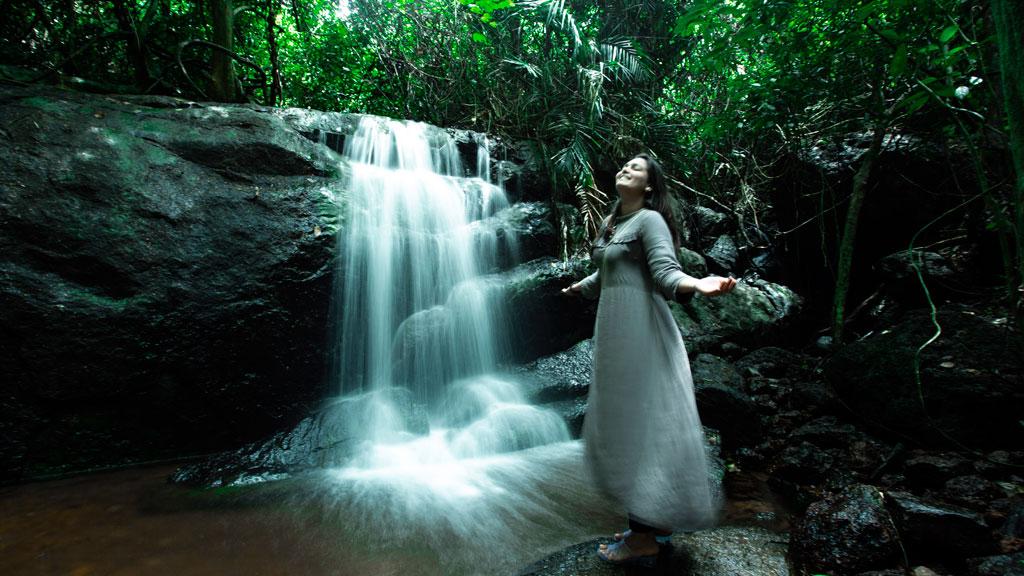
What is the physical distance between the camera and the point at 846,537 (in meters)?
2.02

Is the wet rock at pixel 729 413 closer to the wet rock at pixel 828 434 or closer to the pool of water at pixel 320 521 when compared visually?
the wet rock at pixel 828 434

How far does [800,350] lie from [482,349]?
4.61 m

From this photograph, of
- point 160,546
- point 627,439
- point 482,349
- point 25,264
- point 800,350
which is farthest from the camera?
point 800,350

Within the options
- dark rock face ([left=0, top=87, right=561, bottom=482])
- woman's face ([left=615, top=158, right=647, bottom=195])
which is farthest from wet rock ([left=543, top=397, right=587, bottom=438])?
woman's face ([left=615, top=158, right=647, bottom=195])

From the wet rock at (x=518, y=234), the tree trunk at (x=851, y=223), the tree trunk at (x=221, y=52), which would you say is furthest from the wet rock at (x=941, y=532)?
the tree trunk at (x=221, y=52)

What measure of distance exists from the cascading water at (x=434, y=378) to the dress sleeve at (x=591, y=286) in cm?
142

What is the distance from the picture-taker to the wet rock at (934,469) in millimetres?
2738

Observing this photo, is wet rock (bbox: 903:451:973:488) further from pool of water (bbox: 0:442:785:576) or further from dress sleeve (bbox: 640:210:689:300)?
dress sleeve (bbox: 640:210:689:300)

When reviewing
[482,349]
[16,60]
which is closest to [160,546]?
[482,349]

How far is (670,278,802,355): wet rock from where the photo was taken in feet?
18.9

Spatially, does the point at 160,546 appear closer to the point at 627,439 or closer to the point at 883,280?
the point at 627,439

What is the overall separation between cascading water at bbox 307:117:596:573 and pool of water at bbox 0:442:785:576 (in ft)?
0.07

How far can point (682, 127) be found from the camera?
7.86 metres

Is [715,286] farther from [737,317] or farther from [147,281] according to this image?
[737,317]
